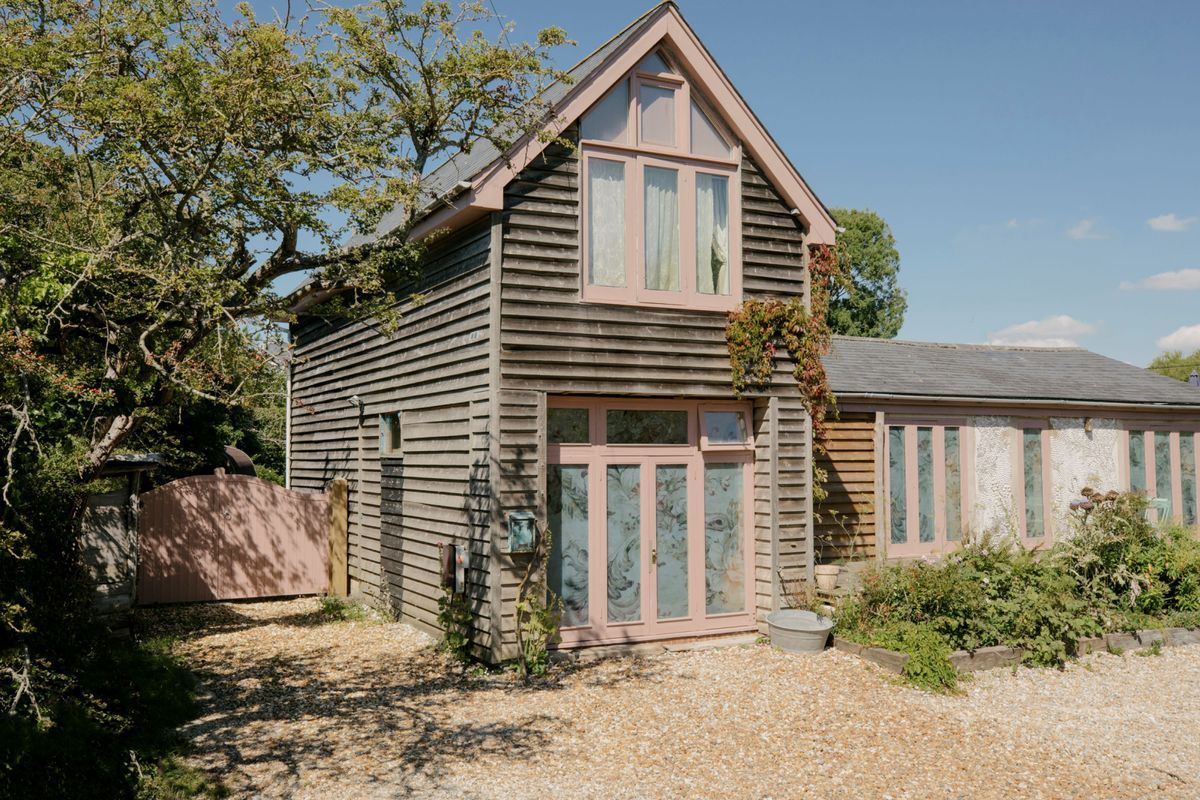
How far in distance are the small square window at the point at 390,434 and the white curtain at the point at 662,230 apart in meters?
4.40

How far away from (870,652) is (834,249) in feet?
17.6

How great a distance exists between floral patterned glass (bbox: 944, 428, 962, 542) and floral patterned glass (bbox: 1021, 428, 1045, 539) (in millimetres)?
1488

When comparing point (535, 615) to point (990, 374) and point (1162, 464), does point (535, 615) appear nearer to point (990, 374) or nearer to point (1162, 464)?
point (990, 374)

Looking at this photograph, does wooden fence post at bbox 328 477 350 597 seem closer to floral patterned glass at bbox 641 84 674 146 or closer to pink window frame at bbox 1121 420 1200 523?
floral patterned glass at bbox 641 84 674 146

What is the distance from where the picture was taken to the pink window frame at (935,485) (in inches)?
533

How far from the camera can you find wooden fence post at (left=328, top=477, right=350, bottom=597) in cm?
1463

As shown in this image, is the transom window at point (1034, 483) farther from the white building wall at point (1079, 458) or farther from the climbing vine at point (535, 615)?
the climbing vine at point (535, 615)

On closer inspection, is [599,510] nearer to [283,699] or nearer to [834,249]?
[283,699]

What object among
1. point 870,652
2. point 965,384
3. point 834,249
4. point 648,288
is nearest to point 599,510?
point 648,288

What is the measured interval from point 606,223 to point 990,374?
952cm

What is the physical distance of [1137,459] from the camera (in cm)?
1612

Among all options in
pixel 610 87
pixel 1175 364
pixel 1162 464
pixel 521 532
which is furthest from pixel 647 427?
pixel 1175 364

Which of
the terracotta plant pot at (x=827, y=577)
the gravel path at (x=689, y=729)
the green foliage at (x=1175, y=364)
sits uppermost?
the green foliage at (x=1175, y=364)

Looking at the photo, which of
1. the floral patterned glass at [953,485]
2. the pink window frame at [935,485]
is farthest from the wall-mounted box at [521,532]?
the floral patterned glass at [953,485]
